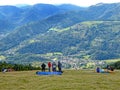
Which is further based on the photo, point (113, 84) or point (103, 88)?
point (113, 84)

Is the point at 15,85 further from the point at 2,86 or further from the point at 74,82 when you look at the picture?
→ the point at 74,82

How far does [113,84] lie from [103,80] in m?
5.78

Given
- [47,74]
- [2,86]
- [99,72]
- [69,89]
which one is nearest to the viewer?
[69,89]

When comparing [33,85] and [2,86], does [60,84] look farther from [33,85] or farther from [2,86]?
[2,86]

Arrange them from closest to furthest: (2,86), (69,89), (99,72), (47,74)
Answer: (69,89) < (2,86) < (47,74) < (99,72)

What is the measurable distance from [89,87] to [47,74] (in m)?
23.3

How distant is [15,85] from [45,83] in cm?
515

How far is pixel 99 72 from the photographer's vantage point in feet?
306

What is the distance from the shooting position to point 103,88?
6028 centimetres

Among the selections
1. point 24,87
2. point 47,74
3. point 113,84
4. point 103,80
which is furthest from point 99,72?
point 24,87

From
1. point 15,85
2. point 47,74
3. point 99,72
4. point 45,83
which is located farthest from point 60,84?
point 99,72

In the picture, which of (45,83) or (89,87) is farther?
(45,83)

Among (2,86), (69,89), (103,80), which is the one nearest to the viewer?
(69,89)

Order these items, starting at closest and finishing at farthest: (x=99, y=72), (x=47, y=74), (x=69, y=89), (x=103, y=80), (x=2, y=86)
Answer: (x=69, y=89)
(x=2, y=86)
(x=103, y=80)
(x=47, y=74)
(x=99, y=72)
